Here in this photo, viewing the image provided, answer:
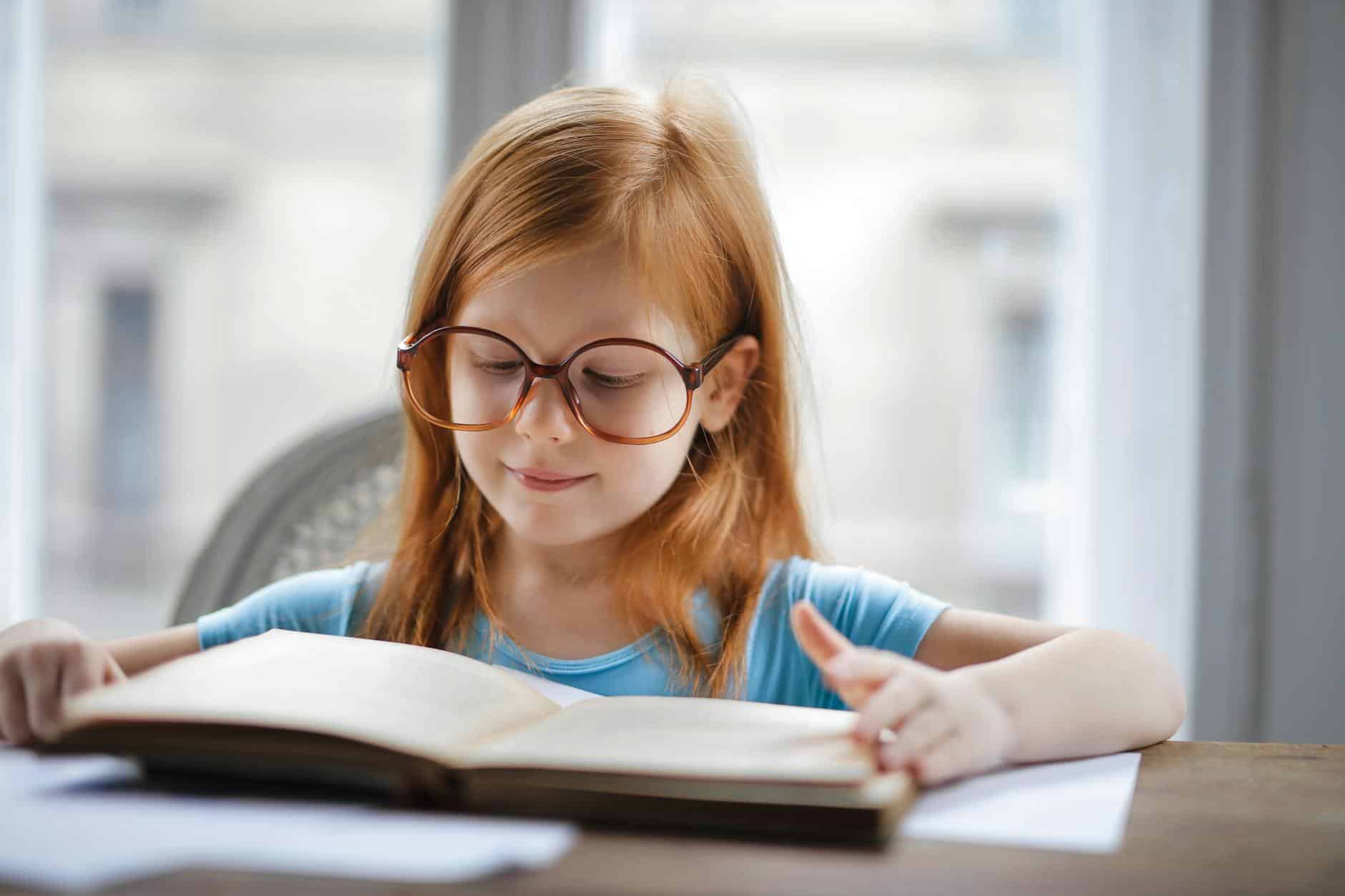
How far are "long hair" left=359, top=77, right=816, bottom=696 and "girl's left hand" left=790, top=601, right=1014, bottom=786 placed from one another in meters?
0.32

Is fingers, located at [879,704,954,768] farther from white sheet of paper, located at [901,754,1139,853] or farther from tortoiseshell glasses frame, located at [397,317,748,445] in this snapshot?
tortoiseshell glasses frame, located at [397,317,748,445]

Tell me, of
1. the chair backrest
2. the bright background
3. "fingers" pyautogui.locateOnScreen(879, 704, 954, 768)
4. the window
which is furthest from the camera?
the window

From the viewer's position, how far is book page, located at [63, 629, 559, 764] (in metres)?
0.42

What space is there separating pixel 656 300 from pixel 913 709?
38 cm

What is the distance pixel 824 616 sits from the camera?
0.84 m

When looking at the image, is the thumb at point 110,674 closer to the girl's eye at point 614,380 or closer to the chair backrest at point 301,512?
the girl's eye at point 614,380

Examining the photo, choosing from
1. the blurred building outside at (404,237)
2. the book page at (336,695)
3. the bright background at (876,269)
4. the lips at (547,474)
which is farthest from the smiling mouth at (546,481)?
the blurred building outside at (404,237)

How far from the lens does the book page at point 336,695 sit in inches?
16.7

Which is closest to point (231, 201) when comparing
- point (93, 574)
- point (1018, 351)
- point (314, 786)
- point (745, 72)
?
point (93, 574)

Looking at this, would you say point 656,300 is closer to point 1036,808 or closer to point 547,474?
point 547,474

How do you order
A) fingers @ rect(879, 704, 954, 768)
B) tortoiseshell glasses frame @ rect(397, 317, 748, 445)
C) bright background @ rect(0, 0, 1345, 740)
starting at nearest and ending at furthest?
fingers @ rect(879, 704, 954, 768)
tortoiseshell glasses frame @ rect(397, 317, 748, 445)
bright background @ rect(0, 0, 1345, 740)

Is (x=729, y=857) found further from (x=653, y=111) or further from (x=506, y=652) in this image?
(x=653, y=111)

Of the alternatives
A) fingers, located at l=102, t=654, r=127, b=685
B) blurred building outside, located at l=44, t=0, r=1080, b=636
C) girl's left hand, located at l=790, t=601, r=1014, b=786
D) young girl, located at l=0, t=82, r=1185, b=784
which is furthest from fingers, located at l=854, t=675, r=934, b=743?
blurred building outside, located at l=44, t=0, r=1080, b=636

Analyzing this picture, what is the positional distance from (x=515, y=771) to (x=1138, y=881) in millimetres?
233
